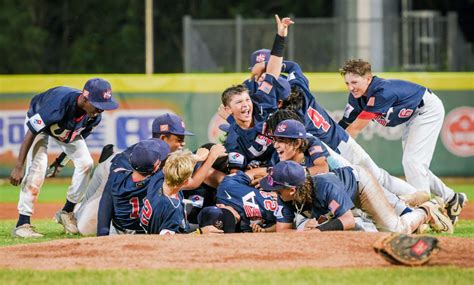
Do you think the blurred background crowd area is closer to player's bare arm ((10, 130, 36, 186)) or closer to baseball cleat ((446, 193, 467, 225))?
baseball cleat ((446, 193, 467, 225))

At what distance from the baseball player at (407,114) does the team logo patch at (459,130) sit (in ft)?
21.2

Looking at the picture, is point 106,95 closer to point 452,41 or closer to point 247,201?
point 247,201

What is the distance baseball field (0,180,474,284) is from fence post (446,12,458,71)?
13.1m

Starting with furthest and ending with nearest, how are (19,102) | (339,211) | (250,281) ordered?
(19,102) < (339,211) < (250,281)

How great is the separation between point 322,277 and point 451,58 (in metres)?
14.7

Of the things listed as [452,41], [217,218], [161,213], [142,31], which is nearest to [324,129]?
[217,218]

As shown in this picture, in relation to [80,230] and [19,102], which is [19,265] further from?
[19,102]

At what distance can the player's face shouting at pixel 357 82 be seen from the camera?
10.5 m

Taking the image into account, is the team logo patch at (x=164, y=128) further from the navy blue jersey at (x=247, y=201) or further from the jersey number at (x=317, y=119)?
the jersey number at (x=317, y=119)

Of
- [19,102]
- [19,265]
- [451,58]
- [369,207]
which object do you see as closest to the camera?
[19,265]

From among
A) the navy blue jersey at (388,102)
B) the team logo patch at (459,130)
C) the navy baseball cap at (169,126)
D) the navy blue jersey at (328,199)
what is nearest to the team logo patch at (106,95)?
the navy baseball cap at (169,126)

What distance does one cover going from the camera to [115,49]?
102ft

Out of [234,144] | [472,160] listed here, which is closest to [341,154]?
[234,144]

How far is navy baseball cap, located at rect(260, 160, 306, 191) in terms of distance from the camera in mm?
8234
